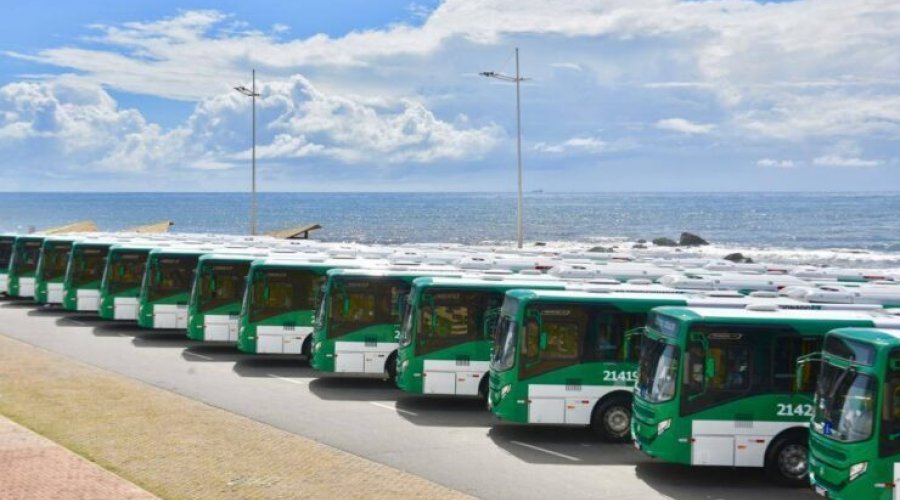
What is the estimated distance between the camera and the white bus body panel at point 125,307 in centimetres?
3778

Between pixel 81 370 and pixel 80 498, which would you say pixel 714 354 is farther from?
pixel 81 370

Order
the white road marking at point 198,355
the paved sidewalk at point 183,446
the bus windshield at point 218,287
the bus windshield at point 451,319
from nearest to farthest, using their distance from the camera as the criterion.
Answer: the paved sidewalk at point 183,446, the bus windshield at point 451,319, the white road marking at point 198,355, the bus windshield at point 218,287

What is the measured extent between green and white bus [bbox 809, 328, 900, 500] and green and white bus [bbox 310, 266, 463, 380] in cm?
1263

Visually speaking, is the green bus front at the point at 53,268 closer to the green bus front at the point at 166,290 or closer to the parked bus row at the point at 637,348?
the green bus front at the point at 166,290

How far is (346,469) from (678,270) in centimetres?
1569

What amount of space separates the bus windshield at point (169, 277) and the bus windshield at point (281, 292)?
19.9 ft

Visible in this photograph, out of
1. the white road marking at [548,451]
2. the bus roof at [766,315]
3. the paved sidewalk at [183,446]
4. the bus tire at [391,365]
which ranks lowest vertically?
the white road marking at [548,451]

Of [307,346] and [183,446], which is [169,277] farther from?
[183,446]

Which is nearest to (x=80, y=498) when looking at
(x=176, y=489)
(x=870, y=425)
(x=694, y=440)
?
(x=176, y=489)

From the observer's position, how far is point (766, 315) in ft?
61.5

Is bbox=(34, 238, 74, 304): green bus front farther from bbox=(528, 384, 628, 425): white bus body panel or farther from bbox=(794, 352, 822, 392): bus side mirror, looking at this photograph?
bbox=(794, 352, 822, 392): bus side mirror

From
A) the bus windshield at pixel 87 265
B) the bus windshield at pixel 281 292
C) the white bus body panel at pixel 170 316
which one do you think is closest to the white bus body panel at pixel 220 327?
the bus windshield at pixel 281 292

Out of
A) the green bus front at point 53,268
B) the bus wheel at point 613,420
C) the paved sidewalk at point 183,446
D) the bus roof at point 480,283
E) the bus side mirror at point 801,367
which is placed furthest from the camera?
the green bus front at point 53,268

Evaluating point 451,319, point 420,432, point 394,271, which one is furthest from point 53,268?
point 420,432
